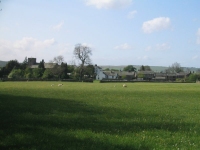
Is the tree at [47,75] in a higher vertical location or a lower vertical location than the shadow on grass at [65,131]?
higher

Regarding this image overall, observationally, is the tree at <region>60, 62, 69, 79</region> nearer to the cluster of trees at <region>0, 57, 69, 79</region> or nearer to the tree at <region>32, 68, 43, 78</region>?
the cluster of trees at <region>0, 57, 69, 79</region>

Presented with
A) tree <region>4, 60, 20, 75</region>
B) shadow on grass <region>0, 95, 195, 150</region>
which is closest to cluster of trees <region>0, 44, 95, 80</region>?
tree <region>4, 60, 20, 75</region>

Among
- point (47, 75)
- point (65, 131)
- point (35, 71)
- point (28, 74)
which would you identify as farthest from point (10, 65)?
point (65, 131)

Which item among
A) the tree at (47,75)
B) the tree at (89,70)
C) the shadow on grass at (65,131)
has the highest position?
the tree at (89,70)

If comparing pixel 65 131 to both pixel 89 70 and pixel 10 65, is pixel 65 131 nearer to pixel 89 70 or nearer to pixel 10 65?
pixel 89 70

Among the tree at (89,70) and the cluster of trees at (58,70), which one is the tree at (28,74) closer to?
the cluster of trees at (58,70)

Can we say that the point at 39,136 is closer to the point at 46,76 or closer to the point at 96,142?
the point at 96,142

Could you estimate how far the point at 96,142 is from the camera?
9086mm

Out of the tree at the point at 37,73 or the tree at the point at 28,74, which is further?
the tree at the point at 37,73

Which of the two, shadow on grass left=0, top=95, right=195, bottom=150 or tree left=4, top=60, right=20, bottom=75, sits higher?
tree left=4, top=60, right=20, bottom=75

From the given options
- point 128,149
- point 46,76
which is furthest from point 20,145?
point 46,76

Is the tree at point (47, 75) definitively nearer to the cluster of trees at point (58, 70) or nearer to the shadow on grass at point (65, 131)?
the cluster of trees at point (58, 70)

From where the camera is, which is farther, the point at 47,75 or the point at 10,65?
the point at 10,65

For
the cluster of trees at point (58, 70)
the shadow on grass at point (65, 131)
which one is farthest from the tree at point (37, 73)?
the shadow on grass at point (65, 131)
